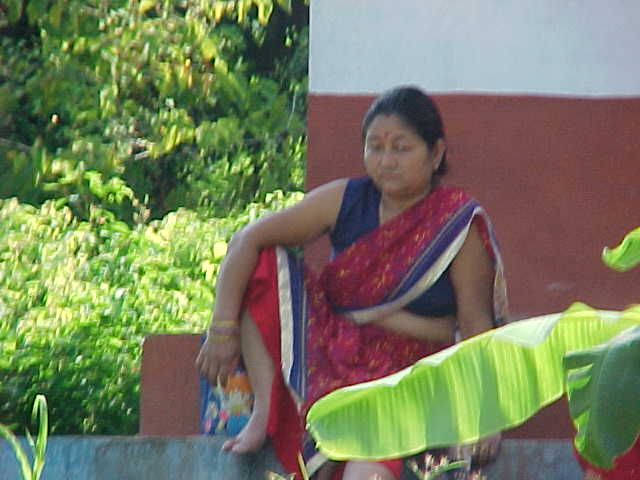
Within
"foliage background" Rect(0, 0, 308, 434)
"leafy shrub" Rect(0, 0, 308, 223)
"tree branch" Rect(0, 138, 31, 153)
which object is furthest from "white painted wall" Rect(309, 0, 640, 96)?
"tree branch" Rect(0, 138, 31, 153)

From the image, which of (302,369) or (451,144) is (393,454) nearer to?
(302,369)

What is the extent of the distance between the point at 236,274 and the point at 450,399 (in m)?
1.63

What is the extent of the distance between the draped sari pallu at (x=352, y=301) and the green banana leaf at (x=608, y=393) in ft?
4.89

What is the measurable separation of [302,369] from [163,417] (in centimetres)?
98

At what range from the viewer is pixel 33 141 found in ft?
35.2

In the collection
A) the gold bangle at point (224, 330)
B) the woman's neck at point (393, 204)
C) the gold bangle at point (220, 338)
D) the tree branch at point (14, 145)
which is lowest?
the gold bangle at point (220, 338)

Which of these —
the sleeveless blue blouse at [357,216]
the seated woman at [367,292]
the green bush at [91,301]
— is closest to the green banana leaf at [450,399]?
the seated woman at [367,292]

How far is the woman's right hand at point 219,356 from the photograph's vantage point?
15.7ft

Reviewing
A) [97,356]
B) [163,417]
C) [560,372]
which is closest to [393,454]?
[560,372]

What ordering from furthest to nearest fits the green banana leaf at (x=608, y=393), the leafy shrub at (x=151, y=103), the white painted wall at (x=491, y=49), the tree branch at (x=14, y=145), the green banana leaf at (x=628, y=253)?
the tree branch at (x=14, y=145)
the leafy shrub at (x=151, y=103)
the white painted wall at (x=491, y=49)
the green banana leaf at (x=628, y=253)
the green banana leaf at (x=608, y=393)

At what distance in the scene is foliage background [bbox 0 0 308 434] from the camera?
26.6 feet

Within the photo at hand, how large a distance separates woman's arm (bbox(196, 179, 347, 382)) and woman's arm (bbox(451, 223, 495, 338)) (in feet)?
1.51

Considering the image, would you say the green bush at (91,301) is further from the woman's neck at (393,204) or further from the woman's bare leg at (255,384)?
the woman's neck at (393,204)

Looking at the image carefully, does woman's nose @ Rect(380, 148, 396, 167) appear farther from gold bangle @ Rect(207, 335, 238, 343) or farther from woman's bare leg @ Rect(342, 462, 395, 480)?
woman's bare leg @ Rect(342, 462, 395, 480)
